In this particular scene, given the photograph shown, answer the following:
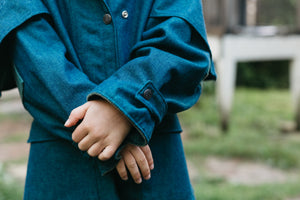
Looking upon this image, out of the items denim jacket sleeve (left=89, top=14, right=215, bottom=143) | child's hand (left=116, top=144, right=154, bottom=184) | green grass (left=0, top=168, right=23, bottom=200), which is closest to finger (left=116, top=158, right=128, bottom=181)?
child's hand (left=116, top=144, right=154, bottom=184)

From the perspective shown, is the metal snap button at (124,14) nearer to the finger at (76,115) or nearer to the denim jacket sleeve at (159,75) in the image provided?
the denim jacket sleeve at (159,75)

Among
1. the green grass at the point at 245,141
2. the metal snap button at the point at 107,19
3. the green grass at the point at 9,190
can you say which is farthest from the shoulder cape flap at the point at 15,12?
the green grass at the point at 245,141

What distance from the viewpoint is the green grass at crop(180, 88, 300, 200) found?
8.54 ft

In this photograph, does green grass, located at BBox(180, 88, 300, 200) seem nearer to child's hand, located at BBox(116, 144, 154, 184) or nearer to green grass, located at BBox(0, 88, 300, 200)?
green grass, located at BBox(0, 88, 300, 200)

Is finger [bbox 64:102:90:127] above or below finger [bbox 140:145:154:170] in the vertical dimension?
above

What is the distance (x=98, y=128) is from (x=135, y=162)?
0.41 feet

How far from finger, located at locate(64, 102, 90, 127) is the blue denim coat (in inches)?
0.9

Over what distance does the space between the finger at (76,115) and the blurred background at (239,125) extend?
5.44ft

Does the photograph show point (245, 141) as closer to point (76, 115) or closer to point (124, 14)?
point (124, 14)

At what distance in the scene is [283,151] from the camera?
3.37 meters

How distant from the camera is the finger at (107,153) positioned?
0.86 m

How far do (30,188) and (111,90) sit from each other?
0.36m

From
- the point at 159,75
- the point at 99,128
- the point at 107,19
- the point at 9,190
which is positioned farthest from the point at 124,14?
the point at 9,190

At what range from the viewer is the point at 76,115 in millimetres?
869
